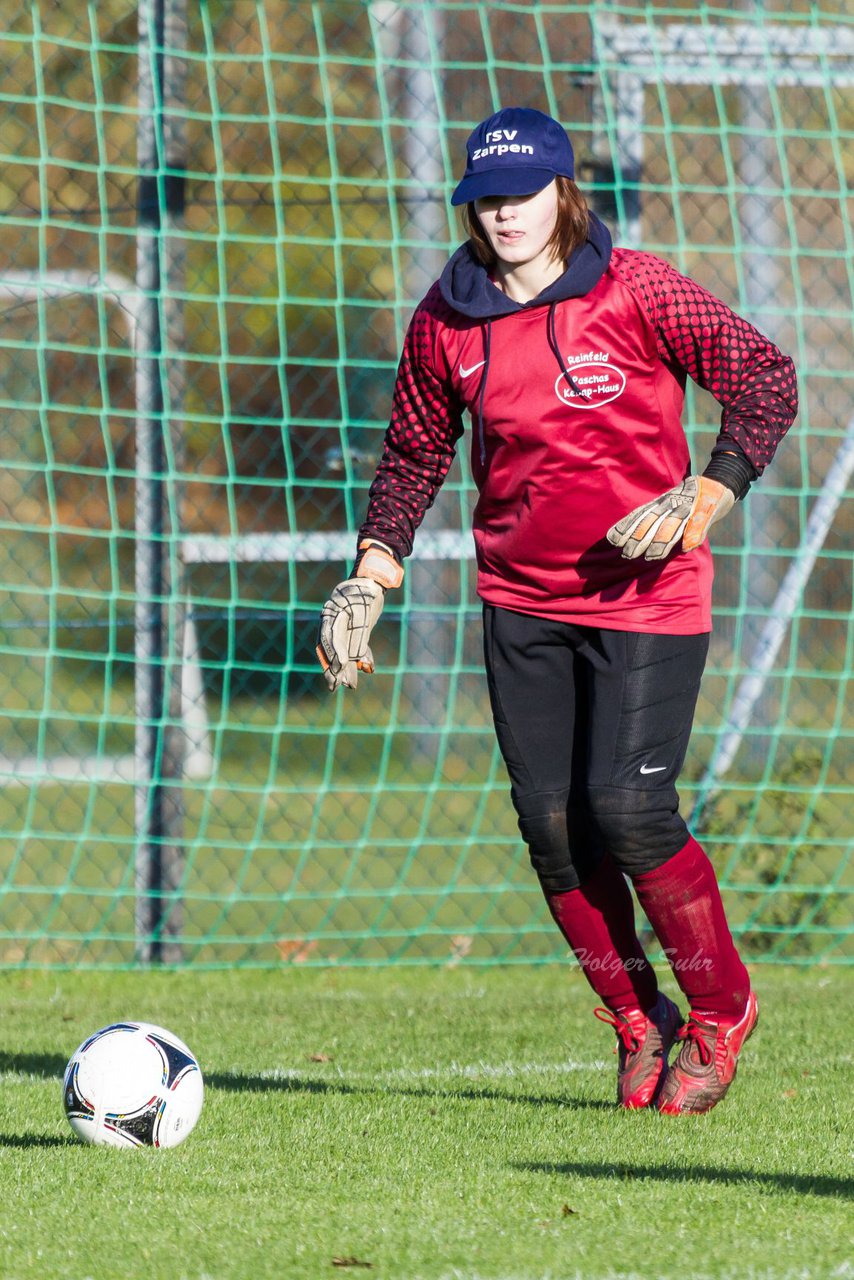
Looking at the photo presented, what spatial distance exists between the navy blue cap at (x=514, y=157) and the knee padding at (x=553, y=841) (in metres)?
1.31

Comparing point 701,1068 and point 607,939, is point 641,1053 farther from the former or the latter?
point 607,939

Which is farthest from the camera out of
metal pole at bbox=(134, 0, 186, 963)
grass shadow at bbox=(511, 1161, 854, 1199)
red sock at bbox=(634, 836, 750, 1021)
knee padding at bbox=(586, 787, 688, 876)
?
metal pole at bbox=(134, 0, 186, 963)

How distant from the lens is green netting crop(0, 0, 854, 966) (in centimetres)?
634

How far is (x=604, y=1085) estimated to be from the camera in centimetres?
431

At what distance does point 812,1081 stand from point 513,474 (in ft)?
5.82

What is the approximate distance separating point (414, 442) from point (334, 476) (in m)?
7.01

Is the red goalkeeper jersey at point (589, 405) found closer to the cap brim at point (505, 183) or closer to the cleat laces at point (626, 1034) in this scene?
the cap brim at point (505, 183)

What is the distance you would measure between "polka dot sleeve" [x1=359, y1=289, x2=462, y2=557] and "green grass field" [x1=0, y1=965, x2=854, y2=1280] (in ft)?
4.35

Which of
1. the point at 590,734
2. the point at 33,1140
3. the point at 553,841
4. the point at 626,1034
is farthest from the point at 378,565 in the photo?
the point at 33,1140

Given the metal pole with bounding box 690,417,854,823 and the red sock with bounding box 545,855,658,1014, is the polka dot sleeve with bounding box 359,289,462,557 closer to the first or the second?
the red sock with bounding box 545,855,658,1014

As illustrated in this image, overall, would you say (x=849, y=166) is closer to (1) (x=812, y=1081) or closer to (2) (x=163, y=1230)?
(1) (x=812, y=1081)

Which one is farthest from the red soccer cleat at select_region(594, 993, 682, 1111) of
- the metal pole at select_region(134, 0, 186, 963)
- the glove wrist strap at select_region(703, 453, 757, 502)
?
the metal pole at select_region(134, 0, 186, 963)

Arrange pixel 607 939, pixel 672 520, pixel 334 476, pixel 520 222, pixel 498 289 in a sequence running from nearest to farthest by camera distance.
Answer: pixel 672 520
pixel 520 222
pixel 498 289
pixel 607 939
pixel 334 476

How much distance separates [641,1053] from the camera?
3.96m
